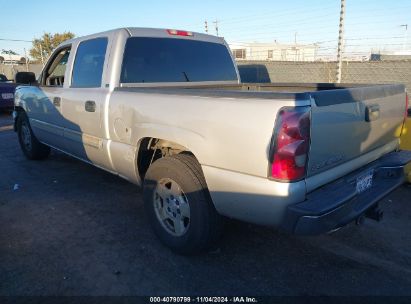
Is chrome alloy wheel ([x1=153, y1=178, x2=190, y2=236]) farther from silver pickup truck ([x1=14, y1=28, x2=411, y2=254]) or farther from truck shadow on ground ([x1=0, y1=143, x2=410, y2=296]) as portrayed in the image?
truck shadow on ground ([x1=0, y1=143, x2=410, y2=296])

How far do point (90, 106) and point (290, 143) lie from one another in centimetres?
251

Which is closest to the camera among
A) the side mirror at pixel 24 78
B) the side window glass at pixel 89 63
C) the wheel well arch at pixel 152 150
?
the wheel well arch at pixel 152 150

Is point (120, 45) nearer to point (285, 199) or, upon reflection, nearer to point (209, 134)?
point (209, 134)

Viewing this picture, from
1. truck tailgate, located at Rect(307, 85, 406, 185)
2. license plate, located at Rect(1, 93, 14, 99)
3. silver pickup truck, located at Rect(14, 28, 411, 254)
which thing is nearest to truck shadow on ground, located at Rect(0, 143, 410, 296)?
silver pickup truck, located at Rect(14, 28, 411, 254)

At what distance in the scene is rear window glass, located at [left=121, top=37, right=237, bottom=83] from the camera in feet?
12.6

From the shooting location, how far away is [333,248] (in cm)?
336

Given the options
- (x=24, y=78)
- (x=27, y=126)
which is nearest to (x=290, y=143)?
(x=24, y=78)

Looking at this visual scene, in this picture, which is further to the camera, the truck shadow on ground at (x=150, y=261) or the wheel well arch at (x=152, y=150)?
the wheel well arch at (x=152, y=150)

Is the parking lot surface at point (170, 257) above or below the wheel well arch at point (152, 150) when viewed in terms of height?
below

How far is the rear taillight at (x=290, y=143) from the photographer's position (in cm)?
225

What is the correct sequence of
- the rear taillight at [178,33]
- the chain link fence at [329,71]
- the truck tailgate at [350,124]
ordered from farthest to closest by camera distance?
1. the chain link fence at [329,71]
2. the rear taillight at [178,33]
3. the truck tailgate at [350,124]

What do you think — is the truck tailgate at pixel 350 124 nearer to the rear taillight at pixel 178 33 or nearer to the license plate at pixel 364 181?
the license plate at pixel 364 181

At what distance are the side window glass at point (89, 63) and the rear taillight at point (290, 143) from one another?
2.39 metres

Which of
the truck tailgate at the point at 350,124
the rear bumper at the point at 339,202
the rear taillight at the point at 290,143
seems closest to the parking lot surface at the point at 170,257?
the rear bumper at the point at 339,202
